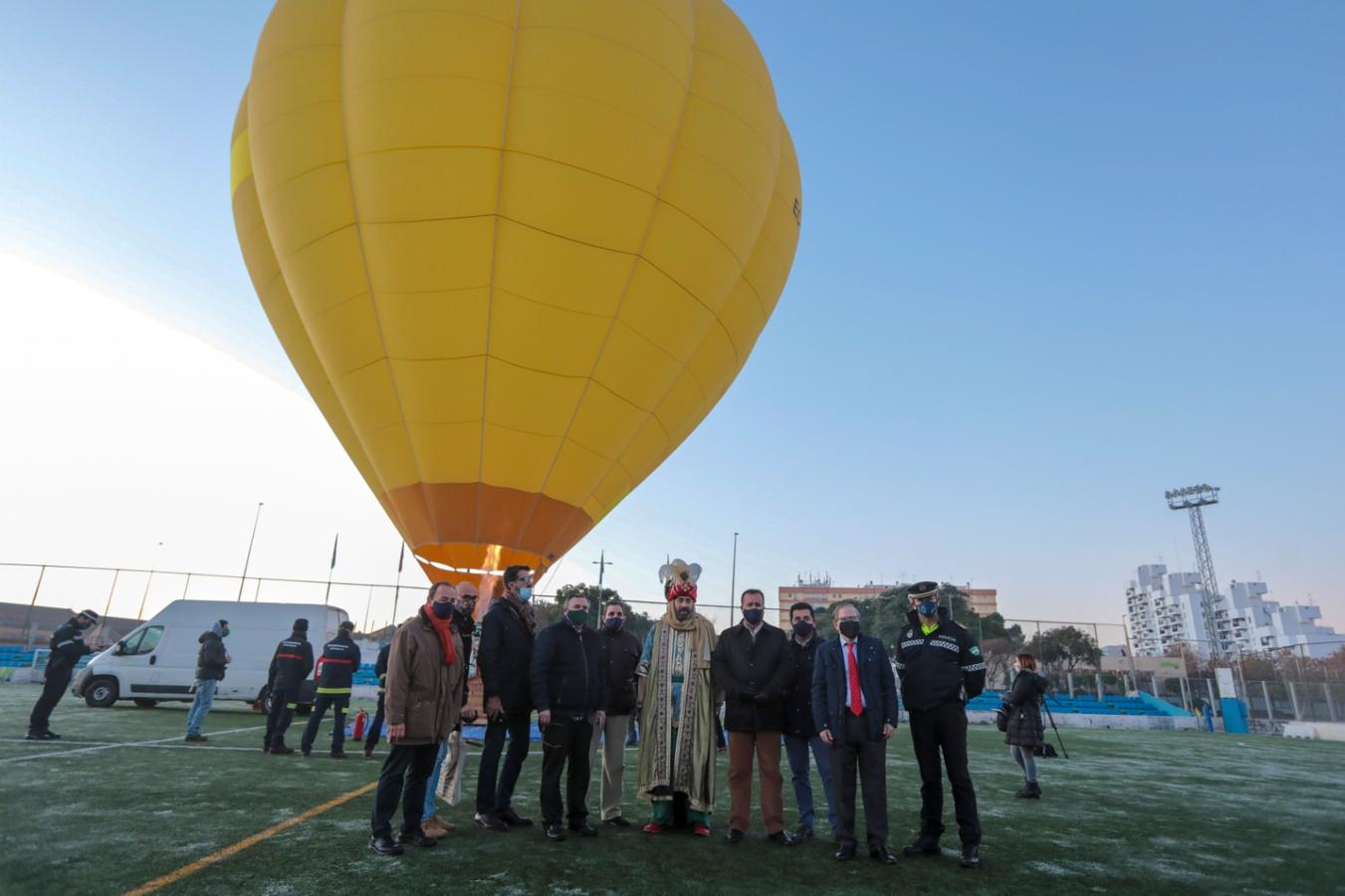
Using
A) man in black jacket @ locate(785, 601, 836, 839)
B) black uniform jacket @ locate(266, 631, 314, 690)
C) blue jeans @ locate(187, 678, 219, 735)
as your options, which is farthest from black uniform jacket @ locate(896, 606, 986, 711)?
blue jeans @ locate(187, 678, 219, 735)

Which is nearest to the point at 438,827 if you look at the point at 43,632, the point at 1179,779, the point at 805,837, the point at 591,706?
the point at 591,706

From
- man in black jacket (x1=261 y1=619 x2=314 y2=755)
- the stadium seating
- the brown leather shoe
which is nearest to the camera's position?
the brown leather shoe

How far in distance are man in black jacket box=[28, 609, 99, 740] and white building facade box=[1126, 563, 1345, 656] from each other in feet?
446

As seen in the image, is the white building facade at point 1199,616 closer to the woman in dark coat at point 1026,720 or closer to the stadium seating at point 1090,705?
the stadium seating at point 1090,705

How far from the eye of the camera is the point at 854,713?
4.94 m

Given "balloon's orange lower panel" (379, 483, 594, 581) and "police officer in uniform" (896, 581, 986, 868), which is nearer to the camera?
"police officer in uniform" (896, 581, 986, 868)

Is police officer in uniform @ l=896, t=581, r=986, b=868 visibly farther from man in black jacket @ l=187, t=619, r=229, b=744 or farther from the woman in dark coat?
man in black jacket @ l=187, t=619, r=229, b=744

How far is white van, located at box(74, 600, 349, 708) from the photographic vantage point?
46.0 ft

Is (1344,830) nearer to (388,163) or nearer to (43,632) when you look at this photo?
(388,163)

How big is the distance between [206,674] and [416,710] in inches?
268

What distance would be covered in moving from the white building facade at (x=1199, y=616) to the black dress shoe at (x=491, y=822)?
443ft

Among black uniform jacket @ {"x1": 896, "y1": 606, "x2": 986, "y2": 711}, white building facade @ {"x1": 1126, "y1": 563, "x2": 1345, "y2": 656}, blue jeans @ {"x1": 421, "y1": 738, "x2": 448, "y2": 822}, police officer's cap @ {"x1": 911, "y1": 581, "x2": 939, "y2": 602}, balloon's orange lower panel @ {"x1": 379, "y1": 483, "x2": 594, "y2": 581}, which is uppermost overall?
white building facade @ {"x1": 1126, "y1": 563, "x2": 1345, "y2": 656}

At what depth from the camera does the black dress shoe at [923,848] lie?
4.72 meters

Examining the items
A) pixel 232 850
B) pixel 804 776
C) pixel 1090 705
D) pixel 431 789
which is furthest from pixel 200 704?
pixel 1090 705
